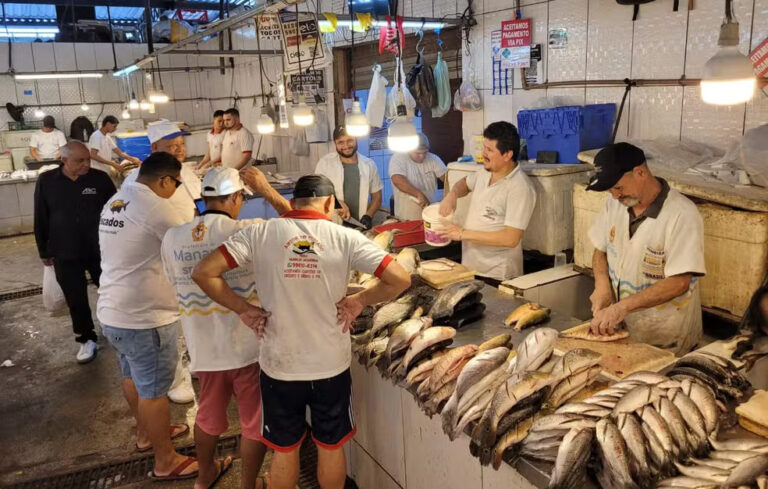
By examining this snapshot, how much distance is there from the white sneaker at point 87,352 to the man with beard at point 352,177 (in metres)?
3.00

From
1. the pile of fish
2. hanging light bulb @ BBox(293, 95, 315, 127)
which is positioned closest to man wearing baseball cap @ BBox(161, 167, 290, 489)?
the pile of fish

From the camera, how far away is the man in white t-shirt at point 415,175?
6.46 m

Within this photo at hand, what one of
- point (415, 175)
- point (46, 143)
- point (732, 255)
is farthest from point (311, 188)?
point (46, 143)

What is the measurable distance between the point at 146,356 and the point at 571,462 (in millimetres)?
2964

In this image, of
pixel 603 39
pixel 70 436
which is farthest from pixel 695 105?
pixel 70 436

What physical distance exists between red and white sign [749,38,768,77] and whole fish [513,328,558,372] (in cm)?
269

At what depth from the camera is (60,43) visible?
15.7 m

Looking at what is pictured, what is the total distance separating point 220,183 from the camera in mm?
3383

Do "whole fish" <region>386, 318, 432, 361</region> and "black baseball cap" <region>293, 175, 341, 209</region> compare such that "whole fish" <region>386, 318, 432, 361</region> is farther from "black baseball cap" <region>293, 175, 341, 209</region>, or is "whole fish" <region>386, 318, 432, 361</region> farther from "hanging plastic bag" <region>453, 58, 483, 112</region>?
"hanging plastic bag" <region>453, 58, 483, 112</region>

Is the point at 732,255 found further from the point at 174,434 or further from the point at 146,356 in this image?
the point at 174,434

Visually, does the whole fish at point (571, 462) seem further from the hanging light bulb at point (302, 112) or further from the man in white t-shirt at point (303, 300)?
the hanging light bulb at point (302, 112)

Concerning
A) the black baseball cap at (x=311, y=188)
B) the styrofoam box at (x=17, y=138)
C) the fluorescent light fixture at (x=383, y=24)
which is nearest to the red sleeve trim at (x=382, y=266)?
the black baseball cap at (x=311, y=188)

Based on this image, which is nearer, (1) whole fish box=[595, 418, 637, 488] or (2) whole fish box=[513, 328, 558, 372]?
(1) whole fish box=[595, 418, 637, 488]

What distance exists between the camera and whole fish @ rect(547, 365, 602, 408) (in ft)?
7.67
